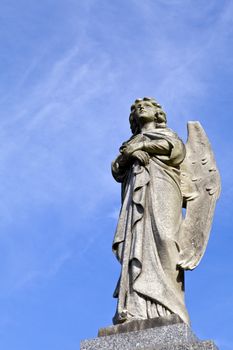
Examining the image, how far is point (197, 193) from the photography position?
11984 millimetres

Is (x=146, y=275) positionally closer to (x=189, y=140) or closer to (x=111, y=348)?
(x=111, y=348)

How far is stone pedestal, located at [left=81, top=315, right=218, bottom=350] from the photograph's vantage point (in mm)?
9414

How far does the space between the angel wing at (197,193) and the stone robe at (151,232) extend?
0.25m

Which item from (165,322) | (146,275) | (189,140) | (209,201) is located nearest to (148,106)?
(189,140)

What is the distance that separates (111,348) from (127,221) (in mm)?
2208

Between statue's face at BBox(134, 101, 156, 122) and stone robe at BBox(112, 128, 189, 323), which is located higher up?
statue's face at BBox(134, 101, 156, 122)

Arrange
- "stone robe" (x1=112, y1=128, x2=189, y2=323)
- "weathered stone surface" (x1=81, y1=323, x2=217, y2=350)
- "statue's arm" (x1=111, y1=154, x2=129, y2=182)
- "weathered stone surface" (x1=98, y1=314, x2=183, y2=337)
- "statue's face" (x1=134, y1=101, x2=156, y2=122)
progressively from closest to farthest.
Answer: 1. "weathered stone surface" (x1=81, y1=323, x2=217, y2=350)
2. "weathered stone surface" (x1=98, y1=314, x2=183, y2=337)
3. "stone robe" (x1=112, y1=128, x2=189, y2=323)
4. "statue's arm" (x1=111, y1=154, x2=129, y2=182)
5. "statue's face" (x1=134, y1=101, x2=156, y2=122)

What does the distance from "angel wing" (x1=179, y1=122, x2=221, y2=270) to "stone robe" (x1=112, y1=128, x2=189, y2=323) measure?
Result: 0.25m

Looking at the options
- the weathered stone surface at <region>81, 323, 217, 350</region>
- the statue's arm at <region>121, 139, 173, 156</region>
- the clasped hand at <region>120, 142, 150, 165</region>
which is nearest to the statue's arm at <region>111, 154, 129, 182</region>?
the clasped hand at <region>120, 142, 150, 165</region>

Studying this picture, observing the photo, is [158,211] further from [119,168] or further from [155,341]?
[155,341]

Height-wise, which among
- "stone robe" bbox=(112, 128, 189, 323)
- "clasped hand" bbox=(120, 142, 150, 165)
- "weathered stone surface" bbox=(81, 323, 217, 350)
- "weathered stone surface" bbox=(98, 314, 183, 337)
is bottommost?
"weathered stone surface" bbox=(81, 323, 217, 350)

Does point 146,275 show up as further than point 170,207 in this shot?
No

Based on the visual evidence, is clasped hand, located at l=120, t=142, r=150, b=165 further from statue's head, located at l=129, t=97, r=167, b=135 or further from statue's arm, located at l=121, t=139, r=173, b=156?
statue's head, located at l=129, t=97, r=167, b=135

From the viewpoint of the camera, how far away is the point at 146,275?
10570mm
